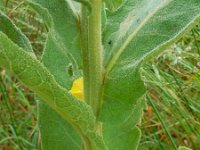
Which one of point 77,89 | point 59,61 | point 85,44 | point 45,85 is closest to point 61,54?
point 59,61

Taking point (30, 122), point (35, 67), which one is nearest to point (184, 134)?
point (30, 122)

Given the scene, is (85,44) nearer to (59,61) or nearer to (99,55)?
(99,55)

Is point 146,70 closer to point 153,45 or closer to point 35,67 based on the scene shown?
point 153,45

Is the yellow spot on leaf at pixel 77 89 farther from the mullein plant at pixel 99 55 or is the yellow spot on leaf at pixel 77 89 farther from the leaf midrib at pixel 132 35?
the leaf midrib at pixel 132 35

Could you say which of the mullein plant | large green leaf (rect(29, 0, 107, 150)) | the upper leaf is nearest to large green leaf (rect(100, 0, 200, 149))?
the mullein plant

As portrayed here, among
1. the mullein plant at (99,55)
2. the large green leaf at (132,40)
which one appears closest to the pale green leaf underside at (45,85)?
the mullein plant at (99,55)

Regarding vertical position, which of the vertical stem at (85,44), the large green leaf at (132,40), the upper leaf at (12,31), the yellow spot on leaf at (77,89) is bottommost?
the yellow spot on leaf at (77,89)

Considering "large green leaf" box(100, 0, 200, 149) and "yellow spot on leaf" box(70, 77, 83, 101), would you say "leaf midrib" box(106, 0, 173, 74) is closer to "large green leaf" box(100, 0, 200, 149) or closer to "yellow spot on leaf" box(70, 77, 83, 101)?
"large green leaf" box(100, 0, 200, 149)
